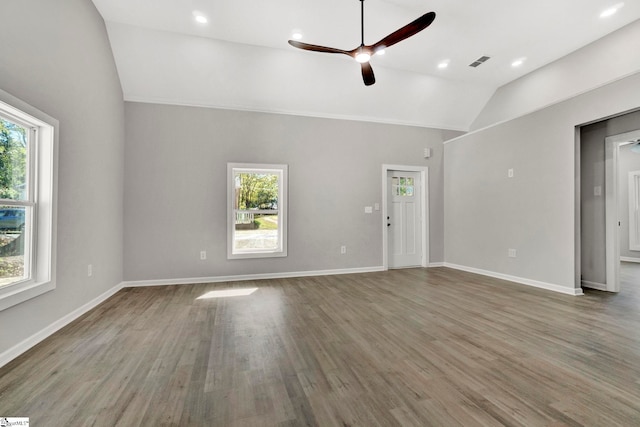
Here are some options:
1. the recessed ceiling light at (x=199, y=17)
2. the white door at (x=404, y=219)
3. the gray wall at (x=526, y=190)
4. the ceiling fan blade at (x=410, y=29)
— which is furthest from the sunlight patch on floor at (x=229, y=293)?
the gray wall at (x=526, y=190)

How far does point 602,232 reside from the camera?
3986mm

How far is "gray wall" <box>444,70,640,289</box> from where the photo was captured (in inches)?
149

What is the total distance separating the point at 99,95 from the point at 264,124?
2260 mm

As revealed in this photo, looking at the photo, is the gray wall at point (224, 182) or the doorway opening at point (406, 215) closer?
the gray wall at point (224, 182)

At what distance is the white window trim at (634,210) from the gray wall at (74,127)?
411 inches

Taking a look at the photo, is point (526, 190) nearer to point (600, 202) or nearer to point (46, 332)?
point (600, 202)

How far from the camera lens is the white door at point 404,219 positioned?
5660 mm

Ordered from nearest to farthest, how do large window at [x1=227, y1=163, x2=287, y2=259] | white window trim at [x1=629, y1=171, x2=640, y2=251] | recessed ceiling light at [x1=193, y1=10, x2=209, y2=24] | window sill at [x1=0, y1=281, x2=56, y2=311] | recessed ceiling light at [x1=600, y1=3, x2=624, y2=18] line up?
1. window sill at [x1=0, y1=281, x2=56, y2=311]
2. recessed ceiling light at [x1=600, y1=3, x2=624, y2=18]
3. recessed ceiling light at [x1=193, y1=10, x2=209, y2=24]
4. large window at [x1=227, y1=163, x2=287, y2=259]
5. white window trim at [x1=629, y1=171, x2=640, y2=251]

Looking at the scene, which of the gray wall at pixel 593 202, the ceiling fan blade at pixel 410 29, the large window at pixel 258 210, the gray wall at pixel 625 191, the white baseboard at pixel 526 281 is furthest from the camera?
the gray wall at pixel 625 191

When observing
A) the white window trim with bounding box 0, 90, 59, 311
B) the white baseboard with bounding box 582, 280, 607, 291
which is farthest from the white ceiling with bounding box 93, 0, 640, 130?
the white baseboard with bounding box 582, 280, 607, 291

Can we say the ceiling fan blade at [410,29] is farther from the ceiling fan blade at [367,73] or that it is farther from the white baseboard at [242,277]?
the white baseboard at [242,277]

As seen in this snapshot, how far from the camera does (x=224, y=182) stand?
4664 mm

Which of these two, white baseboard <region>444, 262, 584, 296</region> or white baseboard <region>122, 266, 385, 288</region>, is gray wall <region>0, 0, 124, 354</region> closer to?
white baseboard <region>122, 266, 385, 288</region>

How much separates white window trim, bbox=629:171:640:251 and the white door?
5167 millimetres
